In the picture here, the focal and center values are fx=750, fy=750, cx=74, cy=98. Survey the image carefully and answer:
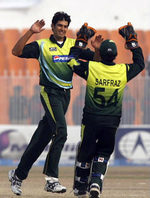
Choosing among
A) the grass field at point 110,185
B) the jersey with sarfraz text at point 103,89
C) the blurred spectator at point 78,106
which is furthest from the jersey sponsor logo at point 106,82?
the blurred spectator at point 78,106

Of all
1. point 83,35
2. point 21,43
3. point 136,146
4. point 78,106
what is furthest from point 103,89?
point 78,106

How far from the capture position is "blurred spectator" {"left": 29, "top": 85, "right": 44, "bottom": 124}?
1944 centimetres

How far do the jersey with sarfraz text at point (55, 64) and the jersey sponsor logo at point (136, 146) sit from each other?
9.84 m

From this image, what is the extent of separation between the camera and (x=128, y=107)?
64.5 feet

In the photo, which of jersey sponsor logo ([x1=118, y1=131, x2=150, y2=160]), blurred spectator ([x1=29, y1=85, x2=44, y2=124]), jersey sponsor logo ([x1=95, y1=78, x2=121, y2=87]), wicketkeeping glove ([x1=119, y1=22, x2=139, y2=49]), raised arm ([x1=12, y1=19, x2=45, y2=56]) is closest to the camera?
jersey sponsor logo ([x1=95, y1=78, x2=121, y2=87])

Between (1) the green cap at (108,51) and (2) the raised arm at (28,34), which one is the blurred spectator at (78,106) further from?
(1) the green cap at (108,51)

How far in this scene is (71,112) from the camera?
19641 mm

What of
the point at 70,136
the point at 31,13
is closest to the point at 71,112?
the point at 70,136

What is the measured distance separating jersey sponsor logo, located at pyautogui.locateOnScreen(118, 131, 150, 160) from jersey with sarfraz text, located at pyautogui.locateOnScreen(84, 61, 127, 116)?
1018 cm

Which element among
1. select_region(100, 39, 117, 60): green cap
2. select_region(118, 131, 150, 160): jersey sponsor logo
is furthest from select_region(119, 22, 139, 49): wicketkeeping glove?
select_region(118, 131, 150, 160): jersey sponsor logo

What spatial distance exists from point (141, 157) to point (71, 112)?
7.33ft

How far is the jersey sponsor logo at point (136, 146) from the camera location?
18797 mm

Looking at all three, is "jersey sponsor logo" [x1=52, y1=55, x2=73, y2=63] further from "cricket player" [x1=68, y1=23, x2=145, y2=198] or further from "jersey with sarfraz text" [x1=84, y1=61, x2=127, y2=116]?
"jersey with sarfraz text" [x1=84, y1=61, x2=127, y2=116]

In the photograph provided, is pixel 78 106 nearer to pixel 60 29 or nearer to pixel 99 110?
pixel 60 29
